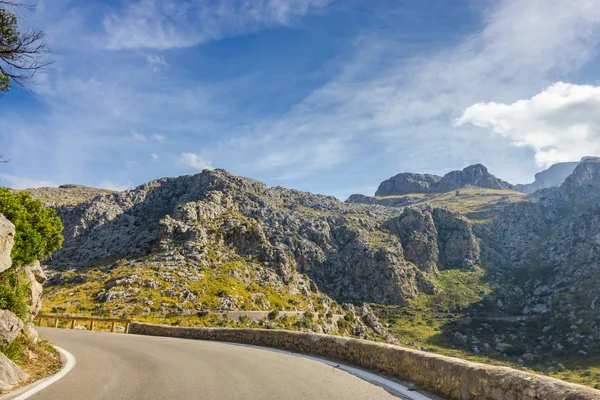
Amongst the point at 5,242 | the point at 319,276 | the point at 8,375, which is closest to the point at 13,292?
the point at 5,242

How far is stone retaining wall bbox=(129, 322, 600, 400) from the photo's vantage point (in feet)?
20.1

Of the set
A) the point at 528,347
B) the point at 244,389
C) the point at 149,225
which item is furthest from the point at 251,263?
the point at 244,389

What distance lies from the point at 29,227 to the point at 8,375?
723cm

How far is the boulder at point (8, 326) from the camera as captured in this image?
11.4m

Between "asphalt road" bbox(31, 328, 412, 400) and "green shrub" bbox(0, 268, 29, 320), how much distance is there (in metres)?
2.80

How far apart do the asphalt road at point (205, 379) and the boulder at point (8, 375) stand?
913 millimetres

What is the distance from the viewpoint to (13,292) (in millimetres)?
13078

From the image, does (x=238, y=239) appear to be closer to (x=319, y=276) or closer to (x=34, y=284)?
(x=319, y=276)

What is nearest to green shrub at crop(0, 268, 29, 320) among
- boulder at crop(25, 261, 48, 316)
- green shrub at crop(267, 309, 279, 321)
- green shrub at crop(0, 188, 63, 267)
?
green shrub at crop(0, 188, 63, 267)

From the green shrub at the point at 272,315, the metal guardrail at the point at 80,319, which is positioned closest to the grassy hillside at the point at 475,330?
the green shrub at the point at 272,315

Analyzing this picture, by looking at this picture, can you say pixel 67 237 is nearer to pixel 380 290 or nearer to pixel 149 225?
pixel 149 225

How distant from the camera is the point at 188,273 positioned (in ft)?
307

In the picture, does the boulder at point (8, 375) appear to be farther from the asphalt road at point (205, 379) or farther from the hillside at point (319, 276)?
the hillside at point (319, 276)

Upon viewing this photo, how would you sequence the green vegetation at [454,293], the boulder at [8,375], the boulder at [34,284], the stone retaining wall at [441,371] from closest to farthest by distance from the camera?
1. the stone retaining wall at [441,371]
2. the boulder at [8,375]
3. the boulder at [34,284]
4. the green vegetation at [454,293]
